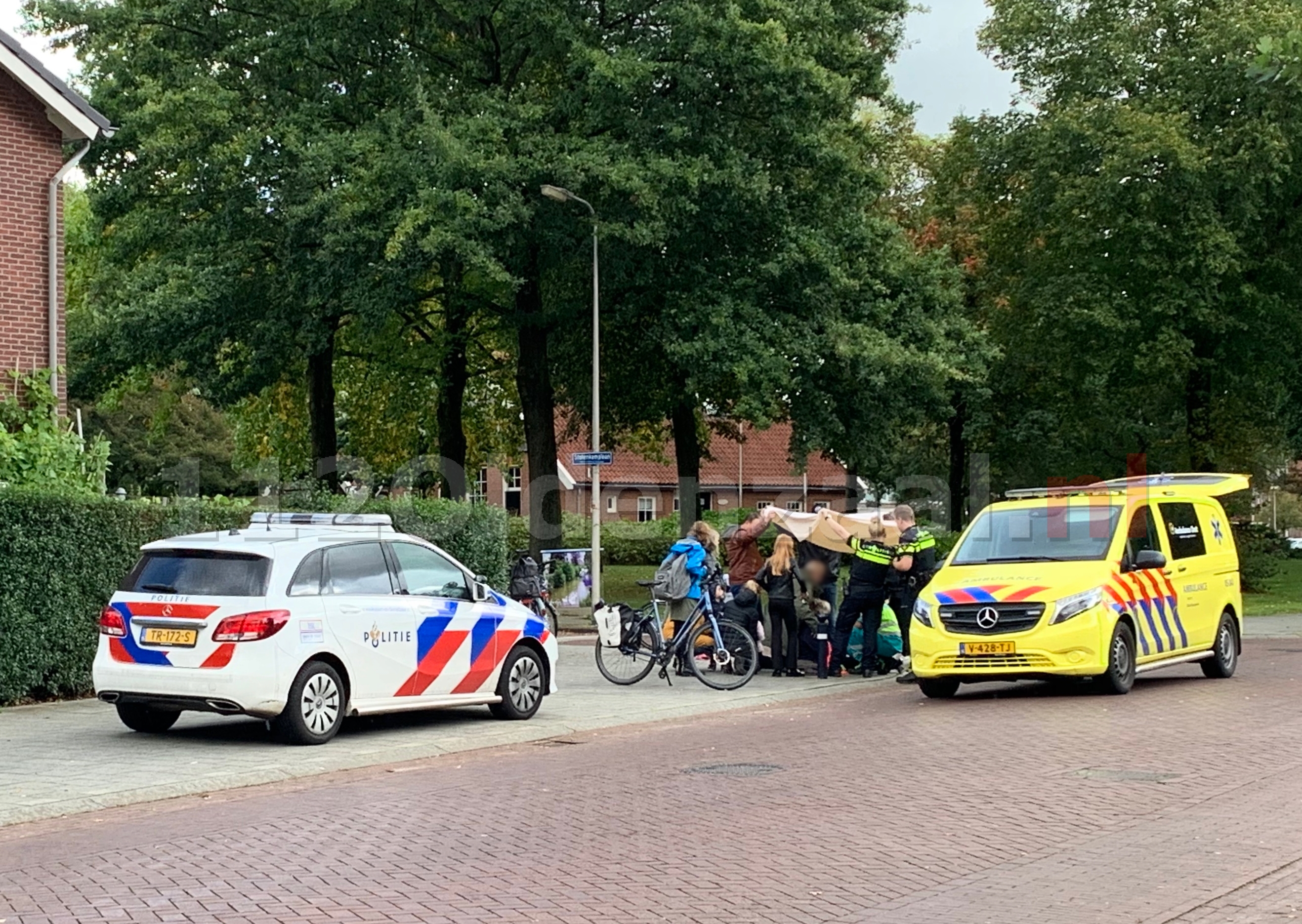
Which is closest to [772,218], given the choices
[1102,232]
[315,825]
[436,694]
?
[1102,232]

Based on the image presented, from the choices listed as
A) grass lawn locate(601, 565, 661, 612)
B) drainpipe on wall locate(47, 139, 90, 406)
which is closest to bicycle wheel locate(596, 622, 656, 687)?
drainpipe on wall locate(47, 139, 90, 406)

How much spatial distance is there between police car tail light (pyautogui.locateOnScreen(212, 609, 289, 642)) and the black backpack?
35.4ft

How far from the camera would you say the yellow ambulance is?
15102mm

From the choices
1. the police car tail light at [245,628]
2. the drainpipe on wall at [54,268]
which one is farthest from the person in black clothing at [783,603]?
the drainpipe on wall at [54,268]

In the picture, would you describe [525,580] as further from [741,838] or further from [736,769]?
[741,838]

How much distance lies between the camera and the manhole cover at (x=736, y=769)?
36.4 ft

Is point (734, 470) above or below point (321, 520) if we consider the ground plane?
above

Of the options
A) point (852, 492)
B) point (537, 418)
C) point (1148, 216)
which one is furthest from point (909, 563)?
point (852, 492)

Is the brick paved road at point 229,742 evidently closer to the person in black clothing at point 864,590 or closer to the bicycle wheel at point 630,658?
the bicycle wheel at point 630,658

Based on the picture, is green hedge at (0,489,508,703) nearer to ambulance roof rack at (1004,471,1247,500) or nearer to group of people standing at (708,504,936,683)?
group of people standing at (708,504,936,683)

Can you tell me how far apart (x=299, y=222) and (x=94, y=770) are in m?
20.3

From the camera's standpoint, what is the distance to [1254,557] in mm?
38781

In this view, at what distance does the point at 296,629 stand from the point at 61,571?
411 cm

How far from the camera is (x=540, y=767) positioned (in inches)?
468
